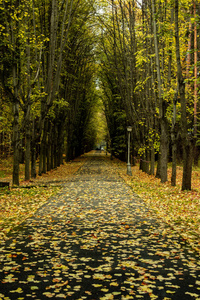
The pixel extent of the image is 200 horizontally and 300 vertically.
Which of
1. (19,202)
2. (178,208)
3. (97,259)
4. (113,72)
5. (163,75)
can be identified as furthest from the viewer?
(113,72)

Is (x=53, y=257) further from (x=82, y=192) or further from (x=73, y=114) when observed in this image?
(x=73, y=114)

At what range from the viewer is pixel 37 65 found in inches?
792

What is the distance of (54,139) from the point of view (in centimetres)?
3081

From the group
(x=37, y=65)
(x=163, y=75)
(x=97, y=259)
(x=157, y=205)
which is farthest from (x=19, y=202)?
(x=163, y=75)

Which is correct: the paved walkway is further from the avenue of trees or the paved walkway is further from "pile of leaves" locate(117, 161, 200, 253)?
the avenue of trees

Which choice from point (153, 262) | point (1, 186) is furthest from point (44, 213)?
point (1, 186)

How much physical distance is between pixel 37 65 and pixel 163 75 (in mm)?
7750

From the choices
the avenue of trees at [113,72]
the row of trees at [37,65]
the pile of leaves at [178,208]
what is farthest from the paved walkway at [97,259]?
the row of trees at [37,65]

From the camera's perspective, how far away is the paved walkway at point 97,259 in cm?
474

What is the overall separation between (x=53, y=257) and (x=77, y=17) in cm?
2491

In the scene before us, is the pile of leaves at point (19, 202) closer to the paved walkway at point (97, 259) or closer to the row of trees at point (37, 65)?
the paved walkway at point (97, 259)

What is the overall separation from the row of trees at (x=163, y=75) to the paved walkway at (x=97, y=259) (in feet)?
14.5

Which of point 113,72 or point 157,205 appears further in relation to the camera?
point 113,72

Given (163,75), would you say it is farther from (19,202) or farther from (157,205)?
(19,202)
